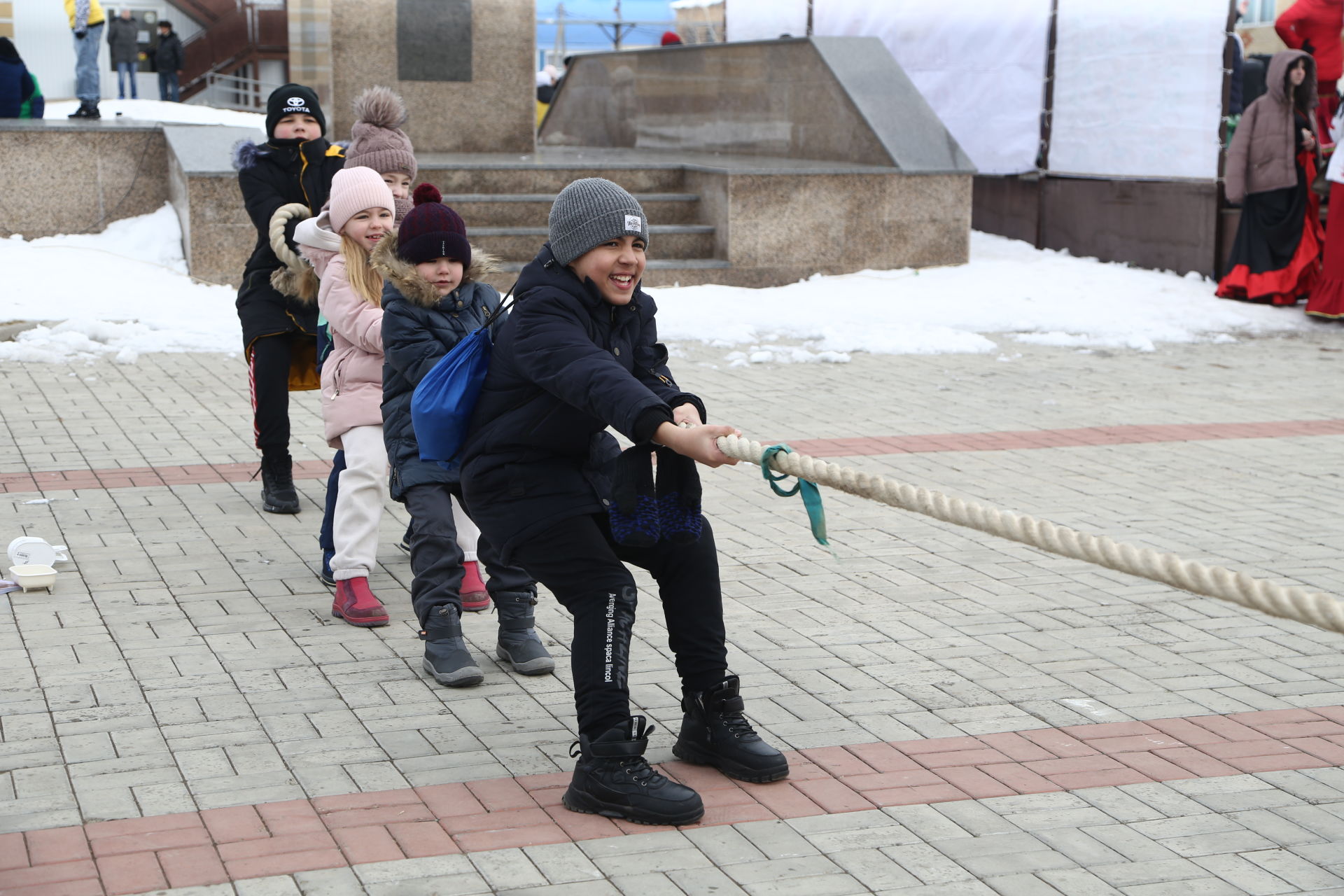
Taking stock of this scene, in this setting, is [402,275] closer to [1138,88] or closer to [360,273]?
[360,273]

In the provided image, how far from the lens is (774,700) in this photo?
185 inches

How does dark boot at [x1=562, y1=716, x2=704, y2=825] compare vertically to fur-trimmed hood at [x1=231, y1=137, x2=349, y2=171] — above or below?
below

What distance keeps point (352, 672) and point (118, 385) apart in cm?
533

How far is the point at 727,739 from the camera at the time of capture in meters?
4.07

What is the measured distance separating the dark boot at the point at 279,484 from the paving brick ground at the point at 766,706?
0.11 metres

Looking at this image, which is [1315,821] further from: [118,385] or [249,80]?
[249,80]

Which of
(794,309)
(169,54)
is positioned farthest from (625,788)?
(169,54)

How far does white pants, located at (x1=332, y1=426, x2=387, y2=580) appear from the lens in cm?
537

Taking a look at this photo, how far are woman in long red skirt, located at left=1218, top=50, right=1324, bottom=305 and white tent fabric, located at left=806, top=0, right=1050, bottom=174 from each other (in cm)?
312

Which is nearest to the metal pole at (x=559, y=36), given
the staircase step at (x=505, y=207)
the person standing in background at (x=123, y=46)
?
the person standing in background at (x=123, y=46)

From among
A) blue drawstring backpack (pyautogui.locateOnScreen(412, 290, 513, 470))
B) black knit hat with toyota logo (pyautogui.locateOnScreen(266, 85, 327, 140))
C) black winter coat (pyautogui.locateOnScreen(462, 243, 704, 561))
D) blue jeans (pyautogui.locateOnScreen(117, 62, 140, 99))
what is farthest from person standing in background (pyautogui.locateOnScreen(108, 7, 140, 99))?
black winter coat (pyautogui.locateOnScreen(462, 243, 704, 561))

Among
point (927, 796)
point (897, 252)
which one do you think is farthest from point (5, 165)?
point (927, 796)

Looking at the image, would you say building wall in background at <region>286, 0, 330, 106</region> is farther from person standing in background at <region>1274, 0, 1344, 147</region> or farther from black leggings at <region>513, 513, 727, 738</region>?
black leggings at <region>513, 513, 727, 738</region>

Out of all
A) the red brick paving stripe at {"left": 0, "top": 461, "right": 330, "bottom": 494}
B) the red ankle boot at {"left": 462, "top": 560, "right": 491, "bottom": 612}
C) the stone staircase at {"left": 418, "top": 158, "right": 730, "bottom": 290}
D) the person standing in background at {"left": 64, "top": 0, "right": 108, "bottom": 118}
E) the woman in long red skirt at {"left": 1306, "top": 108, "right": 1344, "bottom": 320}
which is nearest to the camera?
the red ankle boot at {"left": 462, "top": 560, "right": 491, "bottom": 612}
